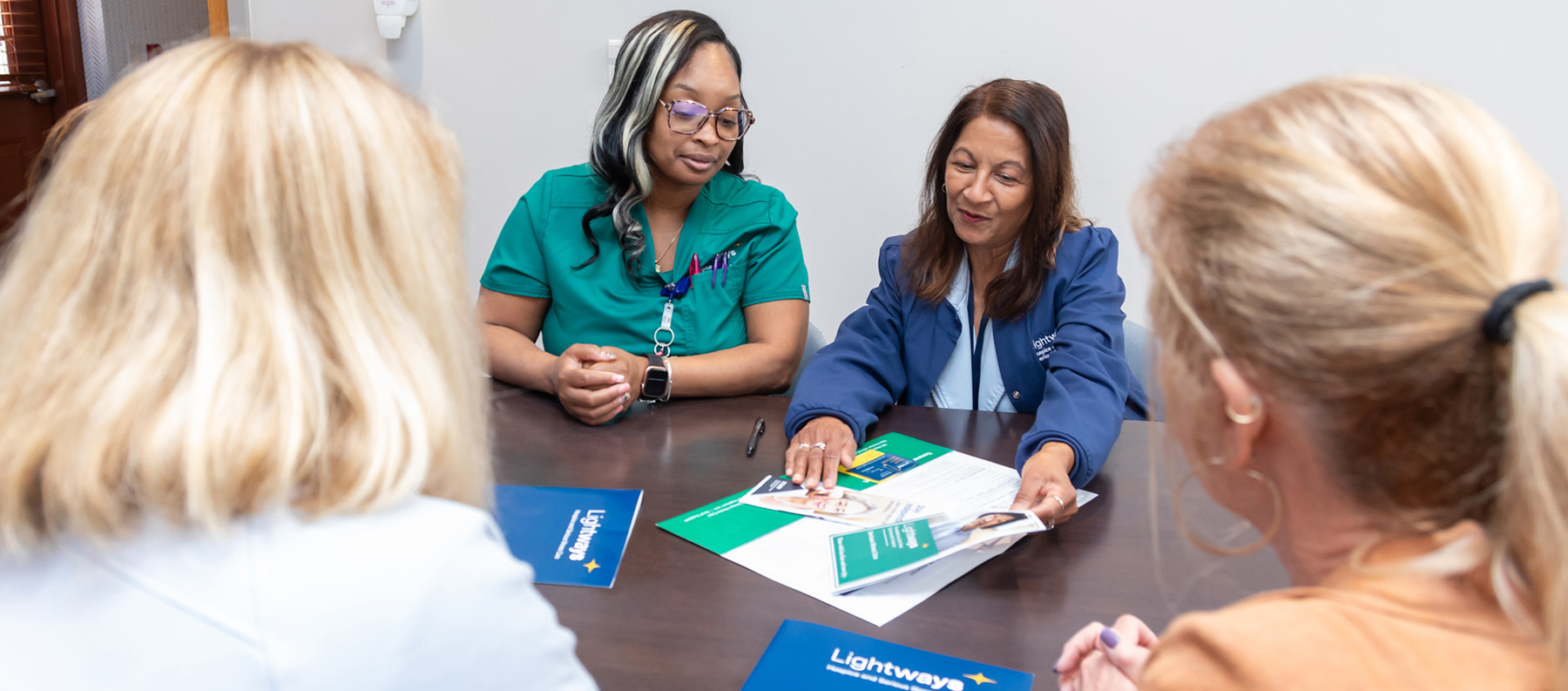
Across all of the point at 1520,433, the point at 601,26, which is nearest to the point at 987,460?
the point at 1520,433

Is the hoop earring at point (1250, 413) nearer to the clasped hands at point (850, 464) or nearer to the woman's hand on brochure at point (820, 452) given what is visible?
the clasped hands at point (850, 464)

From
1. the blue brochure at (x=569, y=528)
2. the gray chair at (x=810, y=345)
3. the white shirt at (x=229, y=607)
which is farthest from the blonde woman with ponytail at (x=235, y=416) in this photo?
the gray chair at (x=810, y=345)

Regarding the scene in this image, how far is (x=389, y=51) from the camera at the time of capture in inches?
125

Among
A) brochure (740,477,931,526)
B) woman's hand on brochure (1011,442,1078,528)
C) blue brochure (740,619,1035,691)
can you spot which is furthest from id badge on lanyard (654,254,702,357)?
blue brochure (740,619,1035,691)

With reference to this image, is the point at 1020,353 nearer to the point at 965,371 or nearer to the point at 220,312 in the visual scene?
the point at 965,371

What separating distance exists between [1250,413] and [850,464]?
0.83 meters

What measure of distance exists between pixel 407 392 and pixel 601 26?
260cm

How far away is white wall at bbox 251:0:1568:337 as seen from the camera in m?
2.64

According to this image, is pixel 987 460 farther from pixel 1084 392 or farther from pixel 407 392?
pixel 407 392

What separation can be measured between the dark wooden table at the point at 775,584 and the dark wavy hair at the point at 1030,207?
43 cm

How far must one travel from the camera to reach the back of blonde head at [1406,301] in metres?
0.55

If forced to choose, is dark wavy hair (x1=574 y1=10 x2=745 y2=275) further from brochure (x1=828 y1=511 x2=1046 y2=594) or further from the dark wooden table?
brochure (x1=828 y1=511 x2=1046 y2=594)

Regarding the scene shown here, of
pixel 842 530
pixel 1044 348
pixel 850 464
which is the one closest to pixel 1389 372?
pixel 842 530

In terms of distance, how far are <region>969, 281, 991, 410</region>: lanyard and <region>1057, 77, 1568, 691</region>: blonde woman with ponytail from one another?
1.25m
